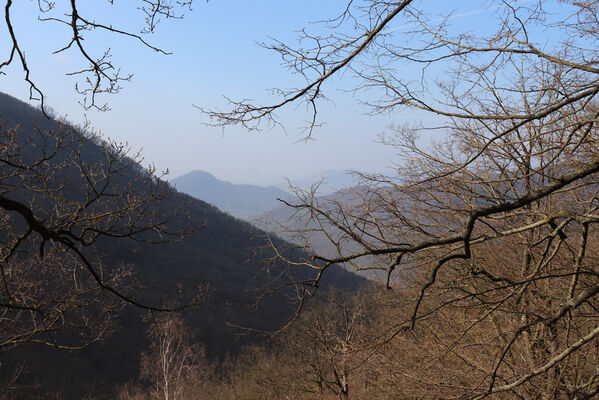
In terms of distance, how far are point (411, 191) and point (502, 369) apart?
2.58 meters

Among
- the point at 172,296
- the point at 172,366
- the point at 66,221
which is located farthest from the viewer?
the point at 172,296

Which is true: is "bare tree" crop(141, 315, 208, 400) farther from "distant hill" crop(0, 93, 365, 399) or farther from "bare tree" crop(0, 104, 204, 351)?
"distant hill" crop(0, 93, 365, 399)

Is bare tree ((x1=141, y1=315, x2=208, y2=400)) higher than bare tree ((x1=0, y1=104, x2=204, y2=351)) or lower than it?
lower

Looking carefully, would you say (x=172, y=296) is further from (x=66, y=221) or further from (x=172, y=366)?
(x=66, y=221)

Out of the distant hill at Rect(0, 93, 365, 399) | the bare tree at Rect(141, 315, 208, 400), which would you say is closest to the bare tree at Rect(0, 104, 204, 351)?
the bare tree at Rect(141, 315, 208, 400)

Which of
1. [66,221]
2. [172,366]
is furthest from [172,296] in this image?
[66,221]

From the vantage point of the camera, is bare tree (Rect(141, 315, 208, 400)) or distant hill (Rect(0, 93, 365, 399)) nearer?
bare tree (Rect(141, 315, 208, 400))

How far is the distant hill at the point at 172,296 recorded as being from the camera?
42.0 metres

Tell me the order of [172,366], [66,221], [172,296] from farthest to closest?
[172,296] → [172,366] → [66,221]

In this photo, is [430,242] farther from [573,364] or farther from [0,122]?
[0,122]

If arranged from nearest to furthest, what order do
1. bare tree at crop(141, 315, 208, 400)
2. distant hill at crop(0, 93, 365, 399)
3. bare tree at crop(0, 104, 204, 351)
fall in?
bare tree at crop(0, 104, 204, 351), bare tree at crop(141, 315, 208, 400), distant hill at crop(0, 93, 365, 399)

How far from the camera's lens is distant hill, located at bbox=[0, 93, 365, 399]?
42031 mm

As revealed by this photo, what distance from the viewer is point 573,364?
196 inches

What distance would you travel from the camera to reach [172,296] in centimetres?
5006
